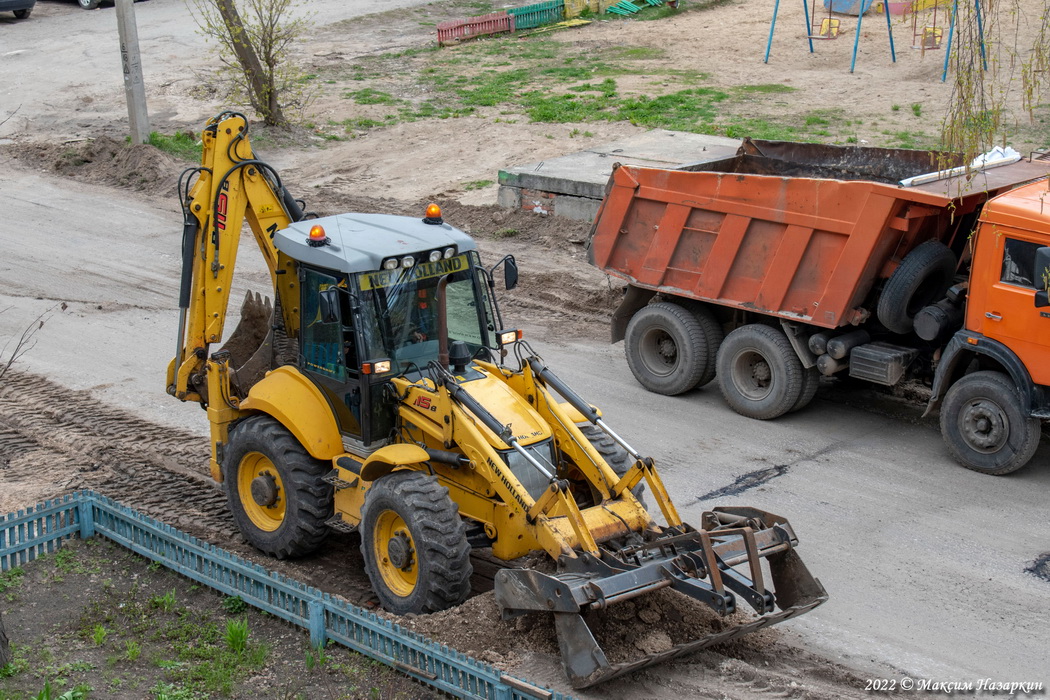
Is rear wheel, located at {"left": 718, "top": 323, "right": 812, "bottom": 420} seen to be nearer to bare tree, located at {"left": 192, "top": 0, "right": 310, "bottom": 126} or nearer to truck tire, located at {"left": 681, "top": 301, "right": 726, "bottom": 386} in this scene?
truck tire, located at {"left": 681, "top": 301, "right": 726, "bottom": 386}

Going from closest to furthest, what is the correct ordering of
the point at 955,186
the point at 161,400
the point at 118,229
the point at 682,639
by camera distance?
the point at 682,639 → the point at 955,186 → the point at 161,400 → the point at 118,229

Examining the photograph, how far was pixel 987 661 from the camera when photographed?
287 inches

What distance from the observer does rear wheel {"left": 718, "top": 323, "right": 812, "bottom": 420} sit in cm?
1109

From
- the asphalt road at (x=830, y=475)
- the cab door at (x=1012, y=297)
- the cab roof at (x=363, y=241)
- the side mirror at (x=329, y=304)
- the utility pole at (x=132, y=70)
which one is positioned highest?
the utility pole at (x=132, y=70)

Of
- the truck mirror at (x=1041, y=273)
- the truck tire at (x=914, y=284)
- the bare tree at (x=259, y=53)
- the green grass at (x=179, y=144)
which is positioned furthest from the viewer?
the bare tree at (x=259, y=53)

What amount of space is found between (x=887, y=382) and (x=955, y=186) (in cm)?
181

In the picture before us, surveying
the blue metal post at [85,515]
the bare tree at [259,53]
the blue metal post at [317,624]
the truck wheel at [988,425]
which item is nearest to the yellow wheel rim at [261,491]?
the blue metal post at [317,624]

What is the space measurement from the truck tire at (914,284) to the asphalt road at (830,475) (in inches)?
47.6

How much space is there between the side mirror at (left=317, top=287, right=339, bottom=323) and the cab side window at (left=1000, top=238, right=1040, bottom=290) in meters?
5.64

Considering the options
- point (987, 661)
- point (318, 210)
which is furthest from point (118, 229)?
point (987, 661)

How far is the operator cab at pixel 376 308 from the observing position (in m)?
7.58

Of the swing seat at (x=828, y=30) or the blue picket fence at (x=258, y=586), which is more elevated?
the swing seat at (x=828, y=30)

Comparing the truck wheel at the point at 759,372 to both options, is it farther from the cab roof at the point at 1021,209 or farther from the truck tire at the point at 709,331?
the cab roof at the point at 1021,209

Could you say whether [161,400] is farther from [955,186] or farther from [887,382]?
[955,186]
